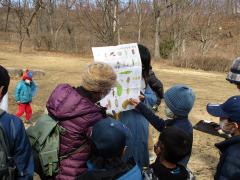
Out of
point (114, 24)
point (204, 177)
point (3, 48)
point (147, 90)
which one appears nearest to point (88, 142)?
point (147, 90)

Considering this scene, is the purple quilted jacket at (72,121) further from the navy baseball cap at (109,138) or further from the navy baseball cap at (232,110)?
the navy baseball cap at (232,110)

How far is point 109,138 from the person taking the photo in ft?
8.20

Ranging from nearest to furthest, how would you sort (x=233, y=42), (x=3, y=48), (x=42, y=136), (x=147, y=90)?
(x=42, y=136)
(x=147, y=90)
(x=3, y=48)
(x=233, y=42)

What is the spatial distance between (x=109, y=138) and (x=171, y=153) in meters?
0.42

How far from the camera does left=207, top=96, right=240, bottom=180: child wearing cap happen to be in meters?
2.61

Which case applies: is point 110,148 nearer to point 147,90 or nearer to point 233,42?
point 147,90

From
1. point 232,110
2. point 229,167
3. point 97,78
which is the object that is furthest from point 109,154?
point 232,110

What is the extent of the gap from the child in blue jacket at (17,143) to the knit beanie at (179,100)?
1.19 m

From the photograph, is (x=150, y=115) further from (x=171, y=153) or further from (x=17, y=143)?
(x=17, y=143)

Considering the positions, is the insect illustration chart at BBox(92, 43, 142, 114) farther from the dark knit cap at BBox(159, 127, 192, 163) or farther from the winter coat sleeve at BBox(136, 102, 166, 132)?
the dark knit cap at BBox(159, 127, 192, 163)

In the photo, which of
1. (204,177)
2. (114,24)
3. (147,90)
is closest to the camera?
(147,90)

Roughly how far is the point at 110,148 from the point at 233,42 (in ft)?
→ 125

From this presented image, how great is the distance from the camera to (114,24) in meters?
30.0

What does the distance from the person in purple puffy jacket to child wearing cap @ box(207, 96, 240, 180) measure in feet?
Result: 2.63
